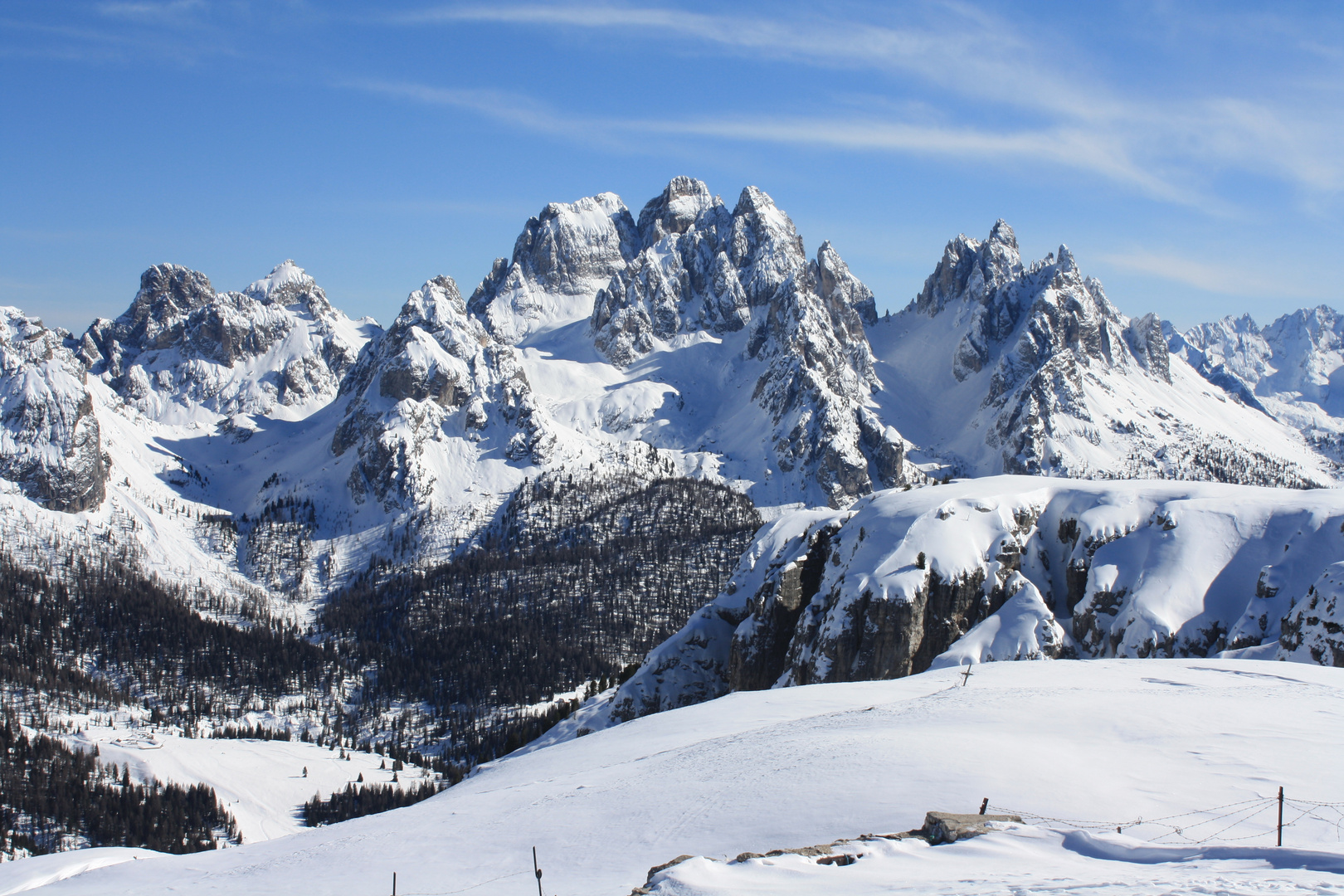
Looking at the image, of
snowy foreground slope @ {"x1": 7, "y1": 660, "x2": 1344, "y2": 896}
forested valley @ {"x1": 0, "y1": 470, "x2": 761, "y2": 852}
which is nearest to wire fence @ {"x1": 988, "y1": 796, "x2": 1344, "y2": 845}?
snowy foreground slope @ {"x1": 7, "y1": 660, "x2": 1344, "y2": 896}

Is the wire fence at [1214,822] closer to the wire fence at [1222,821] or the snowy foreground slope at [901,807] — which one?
the wire fence at [1222,821]

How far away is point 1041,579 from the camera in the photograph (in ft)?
259

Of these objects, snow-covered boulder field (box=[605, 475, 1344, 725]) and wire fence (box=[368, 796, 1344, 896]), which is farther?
snow-covered boulder field (box=[605, 475, 1344, 725])

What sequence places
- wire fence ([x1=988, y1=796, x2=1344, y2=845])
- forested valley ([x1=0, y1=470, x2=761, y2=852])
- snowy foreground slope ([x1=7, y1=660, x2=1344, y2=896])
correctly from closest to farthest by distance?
snowy foreground slope ([x1=7, y1=660, x2=1344, y2=896])
wire fence ([x1=988, y1=796, x2=1344, y2=845])
forested valley ([x1=0, y1=470, x2=761, y2=852])

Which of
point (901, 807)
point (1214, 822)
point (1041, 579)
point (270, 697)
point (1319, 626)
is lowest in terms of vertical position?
point (270, 697)

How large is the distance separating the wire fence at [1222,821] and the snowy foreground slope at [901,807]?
0.11 meters

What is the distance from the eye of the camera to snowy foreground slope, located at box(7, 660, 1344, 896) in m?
23.2

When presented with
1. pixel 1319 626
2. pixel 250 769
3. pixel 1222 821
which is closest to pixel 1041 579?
pixel 1319 626

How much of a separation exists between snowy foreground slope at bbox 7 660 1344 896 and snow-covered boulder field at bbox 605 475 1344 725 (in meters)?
20.3

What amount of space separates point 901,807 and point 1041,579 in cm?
5494

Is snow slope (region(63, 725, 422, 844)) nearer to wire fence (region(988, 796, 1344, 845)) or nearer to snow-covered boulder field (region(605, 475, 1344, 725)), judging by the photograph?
snow-covered boulder field (region(605, 475, 1344, 725))

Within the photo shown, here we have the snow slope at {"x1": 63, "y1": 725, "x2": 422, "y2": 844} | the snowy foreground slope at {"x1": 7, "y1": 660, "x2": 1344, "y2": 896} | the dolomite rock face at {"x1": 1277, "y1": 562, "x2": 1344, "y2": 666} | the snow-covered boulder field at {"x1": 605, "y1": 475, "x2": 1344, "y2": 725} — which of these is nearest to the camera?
the snowy foreground slope at {"x1": 7, "y1": 660, "x2": 1344, "y2": 896}

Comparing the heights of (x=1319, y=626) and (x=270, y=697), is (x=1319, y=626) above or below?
above

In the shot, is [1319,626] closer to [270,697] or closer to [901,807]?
[901,807]
